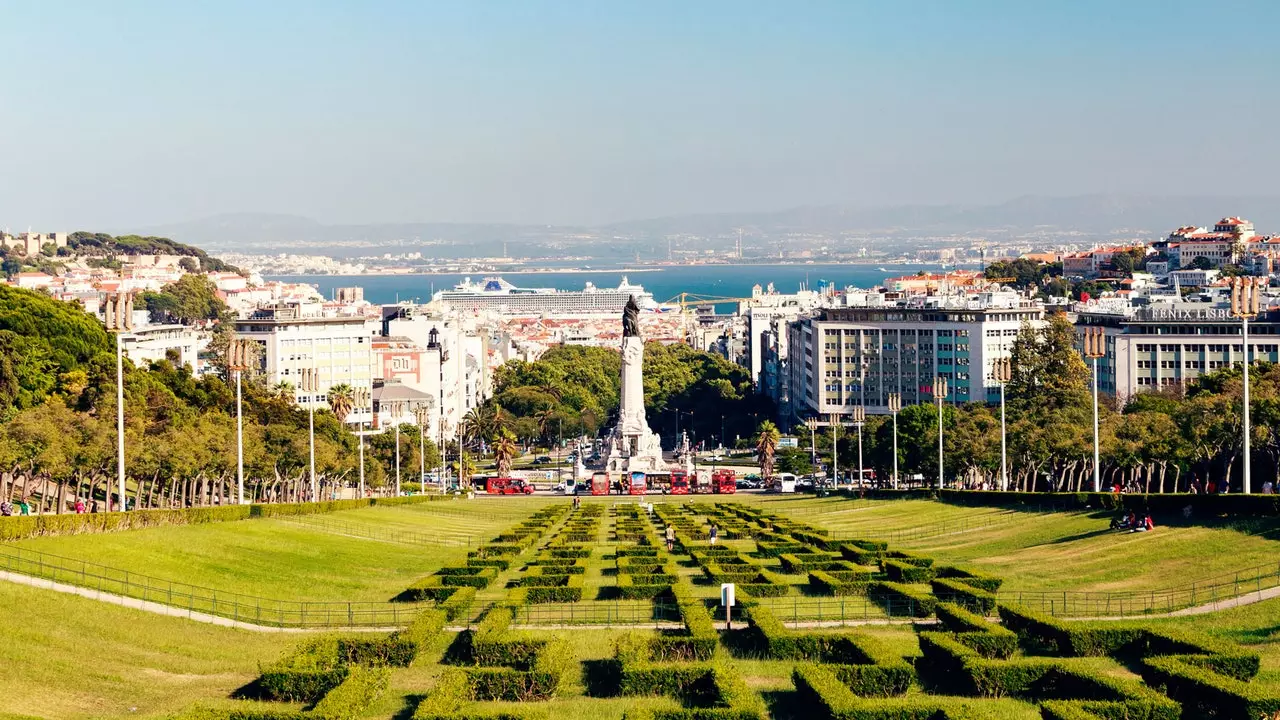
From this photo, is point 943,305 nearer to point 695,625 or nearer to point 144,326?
point 144,326

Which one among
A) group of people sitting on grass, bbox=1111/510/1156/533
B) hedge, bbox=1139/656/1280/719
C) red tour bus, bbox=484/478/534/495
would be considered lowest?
red tour bus, bbox=484/478/534/495

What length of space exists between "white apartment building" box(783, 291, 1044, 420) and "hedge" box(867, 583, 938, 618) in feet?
430

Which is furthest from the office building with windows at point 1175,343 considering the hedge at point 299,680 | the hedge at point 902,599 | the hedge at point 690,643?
the hedge at point 299,680

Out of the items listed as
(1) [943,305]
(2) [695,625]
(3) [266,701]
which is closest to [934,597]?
(2) [695,625]

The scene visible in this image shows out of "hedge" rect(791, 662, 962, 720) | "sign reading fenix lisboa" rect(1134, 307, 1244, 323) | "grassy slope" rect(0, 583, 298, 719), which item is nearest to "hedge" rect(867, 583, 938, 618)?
"hedge" rect(791, 662, 962, 720)

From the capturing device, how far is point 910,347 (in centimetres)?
18662

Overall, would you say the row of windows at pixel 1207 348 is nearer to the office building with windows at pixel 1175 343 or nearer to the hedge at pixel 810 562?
the office building with windows at pixel 1175 343

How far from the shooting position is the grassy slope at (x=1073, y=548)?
4712cm

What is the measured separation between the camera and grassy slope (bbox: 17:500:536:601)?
47375 mm

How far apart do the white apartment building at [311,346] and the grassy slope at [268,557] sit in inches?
4566

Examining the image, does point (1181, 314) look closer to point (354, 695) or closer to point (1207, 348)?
point (1207, 348)

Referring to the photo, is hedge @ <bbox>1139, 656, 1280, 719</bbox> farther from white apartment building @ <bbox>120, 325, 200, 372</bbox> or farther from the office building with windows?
white apartment building @ <bbox>120, 325, 200, 372</bbox>

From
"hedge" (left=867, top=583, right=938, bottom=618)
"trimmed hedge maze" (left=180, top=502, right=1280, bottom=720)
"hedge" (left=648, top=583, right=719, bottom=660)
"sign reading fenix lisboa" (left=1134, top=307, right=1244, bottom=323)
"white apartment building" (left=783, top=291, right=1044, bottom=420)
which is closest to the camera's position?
"trimmed hedge maze" (left=180, top=502, right=1280, bottom=720)

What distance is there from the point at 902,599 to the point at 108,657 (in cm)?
1994
